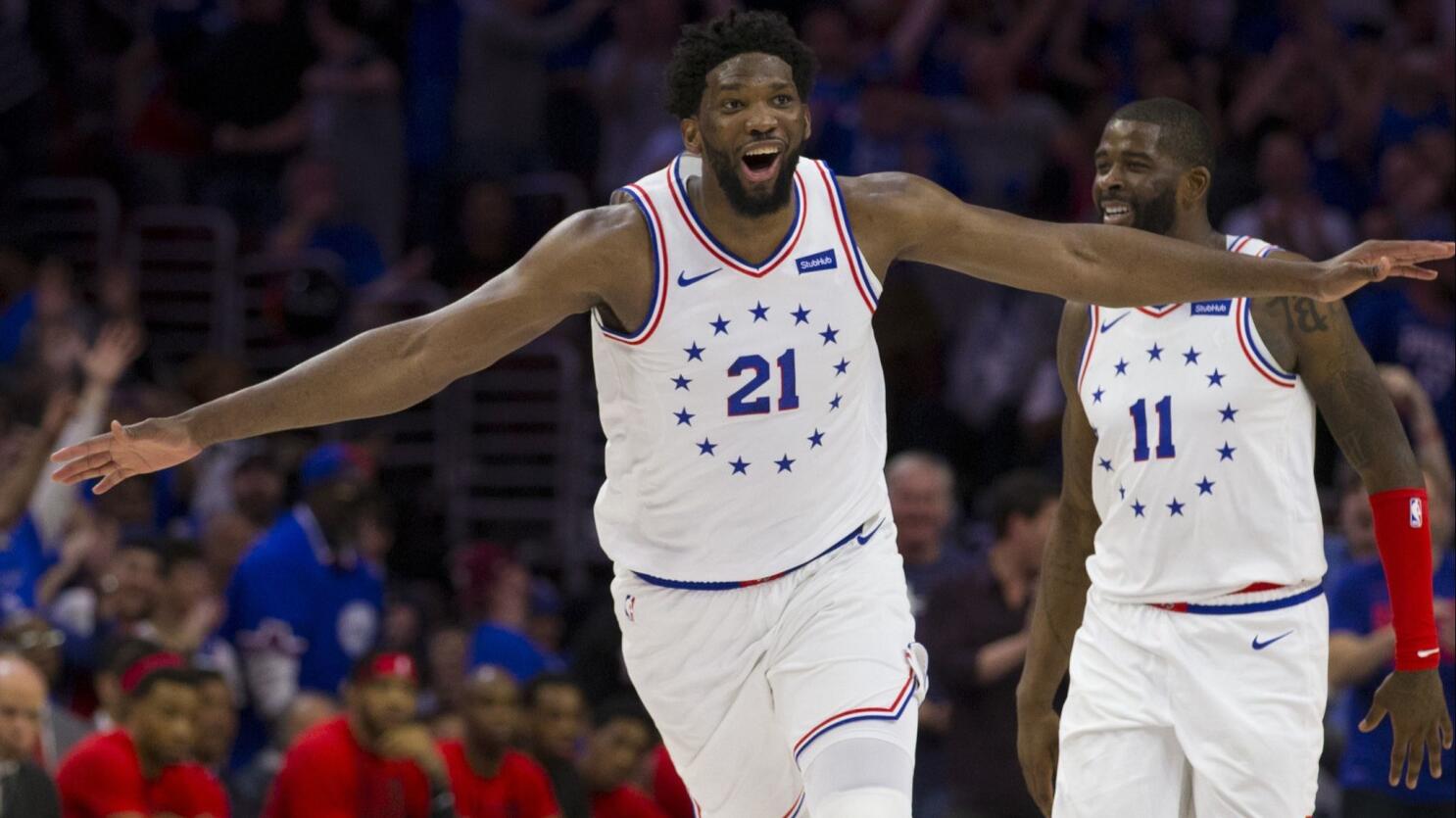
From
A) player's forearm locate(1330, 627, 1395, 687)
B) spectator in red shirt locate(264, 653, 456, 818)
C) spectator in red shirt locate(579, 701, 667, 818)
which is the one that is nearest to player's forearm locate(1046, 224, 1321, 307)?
player's forearm locate(1330, 627, 1395, 687)

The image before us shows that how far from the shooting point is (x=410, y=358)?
5184mm

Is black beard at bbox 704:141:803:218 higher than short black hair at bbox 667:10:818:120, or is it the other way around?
short black hair at bbox 667:10:818:120

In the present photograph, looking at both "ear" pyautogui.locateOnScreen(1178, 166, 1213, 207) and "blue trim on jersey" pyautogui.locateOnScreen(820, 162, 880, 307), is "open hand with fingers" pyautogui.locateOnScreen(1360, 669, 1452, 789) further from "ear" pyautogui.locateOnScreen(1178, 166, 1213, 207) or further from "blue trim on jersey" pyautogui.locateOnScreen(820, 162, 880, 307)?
"blue trim on jersey" pyautogui.locateOnScreen(820, 162, 880, 307)

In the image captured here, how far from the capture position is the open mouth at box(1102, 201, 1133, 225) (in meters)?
6.03

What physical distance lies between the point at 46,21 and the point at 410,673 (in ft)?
27.4

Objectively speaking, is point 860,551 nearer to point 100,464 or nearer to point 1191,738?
point 1191,738

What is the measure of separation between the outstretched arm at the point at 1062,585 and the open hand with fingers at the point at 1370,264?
39.7 inches

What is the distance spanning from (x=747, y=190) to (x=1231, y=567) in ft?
5.33

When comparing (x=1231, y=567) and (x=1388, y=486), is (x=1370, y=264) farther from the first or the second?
(x=1231, y=567)

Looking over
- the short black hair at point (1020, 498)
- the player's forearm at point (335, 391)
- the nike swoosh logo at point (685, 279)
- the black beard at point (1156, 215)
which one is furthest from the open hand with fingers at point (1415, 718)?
the short black hair at point (1020, 498)

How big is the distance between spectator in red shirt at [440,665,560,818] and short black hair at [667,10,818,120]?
436cm

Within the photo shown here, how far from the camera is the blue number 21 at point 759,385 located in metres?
5.29

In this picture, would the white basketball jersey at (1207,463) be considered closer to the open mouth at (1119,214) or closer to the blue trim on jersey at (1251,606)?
the blue trim on jersey at (1251,606)

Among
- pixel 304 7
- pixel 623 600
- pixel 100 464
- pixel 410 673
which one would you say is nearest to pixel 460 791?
pixel 410 673
